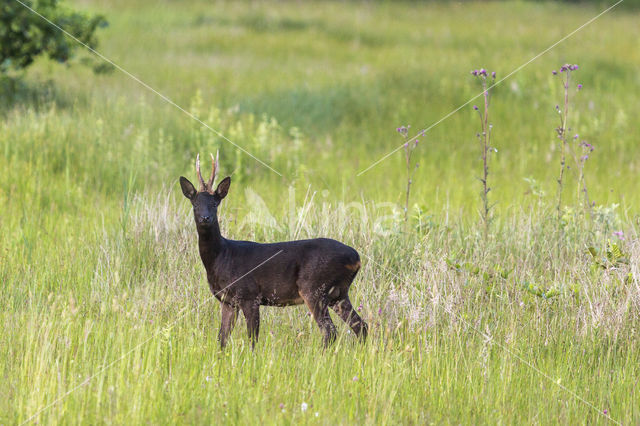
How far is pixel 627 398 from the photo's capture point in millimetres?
4637

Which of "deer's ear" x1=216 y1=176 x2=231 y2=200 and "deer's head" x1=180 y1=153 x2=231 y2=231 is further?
"deer's ear" x1=216 y1=176 x2=231 y2=200

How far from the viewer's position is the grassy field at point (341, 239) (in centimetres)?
439

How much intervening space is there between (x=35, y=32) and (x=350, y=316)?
9.71 m

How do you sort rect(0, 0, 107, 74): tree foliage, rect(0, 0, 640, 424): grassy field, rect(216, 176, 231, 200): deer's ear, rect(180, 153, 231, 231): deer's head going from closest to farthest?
rect(0, 0, 640, 424): grassy field < rect(180, 153, 231, 231): deer's head < rect(216, 176, 231, 200): deer's ear < rect(0, 0, 107, 74): tree foliage

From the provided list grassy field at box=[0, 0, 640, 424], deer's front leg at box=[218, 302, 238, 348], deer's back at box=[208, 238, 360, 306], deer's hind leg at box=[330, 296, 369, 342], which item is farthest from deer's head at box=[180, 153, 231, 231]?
deer's hind leg at box=[330, 296, 369, 342]

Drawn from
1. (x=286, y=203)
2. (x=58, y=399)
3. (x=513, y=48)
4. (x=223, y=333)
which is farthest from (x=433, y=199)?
(x=513, y=48)

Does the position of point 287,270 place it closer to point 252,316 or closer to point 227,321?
point 252,316

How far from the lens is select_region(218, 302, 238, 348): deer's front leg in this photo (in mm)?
5062

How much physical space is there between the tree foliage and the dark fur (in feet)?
27.4

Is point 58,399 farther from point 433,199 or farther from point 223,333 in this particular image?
point 433,199

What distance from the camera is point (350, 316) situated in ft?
16.7

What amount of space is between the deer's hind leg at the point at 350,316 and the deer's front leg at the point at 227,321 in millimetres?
626

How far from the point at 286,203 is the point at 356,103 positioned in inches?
249

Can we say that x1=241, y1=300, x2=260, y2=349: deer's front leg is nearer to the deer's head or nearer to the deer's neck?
the deer's neck
